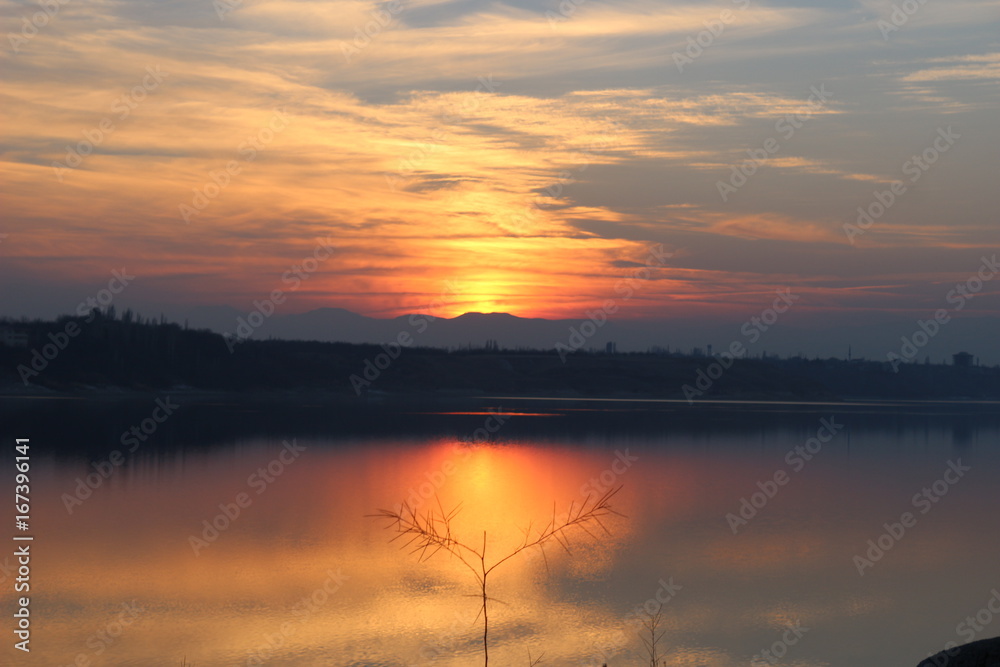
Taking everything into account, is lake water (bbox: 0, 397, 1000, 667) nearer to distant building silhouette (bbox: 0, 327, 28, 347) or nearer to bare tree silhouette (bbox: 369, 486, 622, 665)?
bare tree silhouette (bbox: 369, 486, 622, 665)

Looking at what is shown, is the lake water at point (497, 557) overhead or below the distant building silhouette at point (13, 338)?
below

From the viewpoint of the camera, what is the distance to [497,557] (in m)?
14.6

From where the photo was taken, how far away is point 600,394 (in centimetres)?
10888

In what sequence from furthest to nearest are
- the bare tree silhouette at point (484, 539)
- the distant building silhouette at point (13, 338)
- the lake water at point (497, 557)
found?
the distant building silhouette at point (13, 338) → the lake water at point (497, 557) → the bare tree silhouette at point (484, 539)

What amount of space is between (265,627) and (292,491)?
1045 cm

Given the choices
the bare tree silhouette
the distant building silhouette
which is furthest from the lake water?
the distant building silhouette

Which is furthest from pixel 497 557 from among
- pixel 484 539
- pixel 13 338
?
pixel 13 338

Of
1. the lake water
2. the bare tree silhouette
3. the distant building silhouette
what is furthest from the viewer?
the distant building silhouette

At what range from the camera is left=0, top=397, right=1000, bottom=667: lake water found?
410 inches

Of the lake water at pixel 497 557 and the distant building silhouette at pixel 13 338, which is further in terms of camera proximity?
the distant building silhouette at pixel 13 338

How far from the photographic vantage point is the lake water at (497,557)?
10422mm

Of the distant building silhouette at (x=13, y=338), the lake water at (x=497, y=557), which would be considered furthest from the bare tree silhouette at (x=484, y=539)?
the distant building silhouette at (x=13, y=338)

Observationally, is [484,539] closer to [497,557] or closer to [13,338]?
[497,557]

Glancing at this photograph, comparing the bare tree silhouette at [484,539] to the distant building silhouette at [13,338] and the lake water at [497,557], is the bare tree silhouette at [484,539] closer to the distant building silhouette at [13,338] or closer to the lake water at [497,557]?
the lake water at [497,557]
